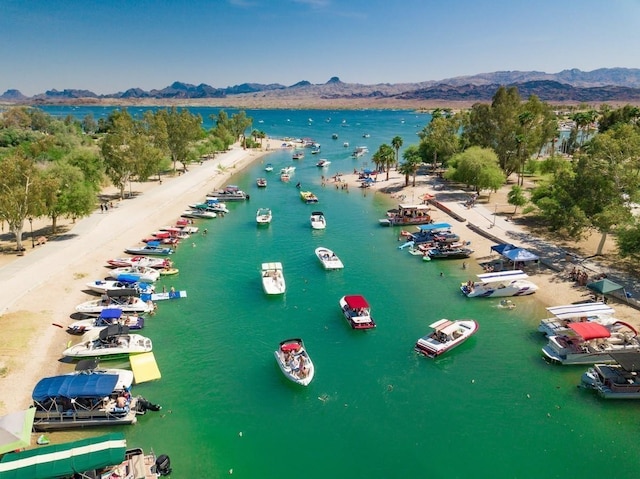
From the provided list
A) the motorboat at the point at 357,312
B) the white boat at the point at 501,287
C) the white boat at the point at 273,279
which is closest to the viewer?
the motorboat at the point at 357,312

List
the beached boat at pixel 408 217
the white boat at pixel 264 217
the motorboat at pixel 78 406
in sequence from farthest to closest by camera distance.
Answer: the beached boat at pixel 408 217 < the white boat at pixel 264 217 < the motorboat at pixel 78 406

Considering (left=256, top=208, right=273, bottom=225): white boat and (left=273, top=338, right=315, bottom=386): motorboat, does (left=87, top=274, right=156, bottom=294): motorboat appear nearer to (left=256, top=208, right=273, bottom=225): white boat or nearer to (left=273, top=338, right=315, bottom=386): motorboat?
(left=273, top=338, right=315, bottom=386): motorboat

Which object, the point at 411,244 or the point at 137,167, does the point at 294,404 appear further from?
the point at 137,167

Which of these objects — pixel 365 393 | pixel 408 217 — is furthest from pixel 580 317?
pixel 408 217

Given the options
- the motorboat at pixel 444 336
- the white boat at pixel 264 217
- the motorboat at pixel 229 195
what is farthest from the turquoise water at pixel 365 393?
the motorboat at pixel 229 195

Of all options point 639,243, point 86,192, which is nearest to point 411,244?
point 639,243

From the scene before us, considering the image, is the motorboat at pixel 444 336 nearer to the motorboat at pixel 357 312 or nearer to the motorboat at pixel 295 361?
the motorboat at pixel 357 312
